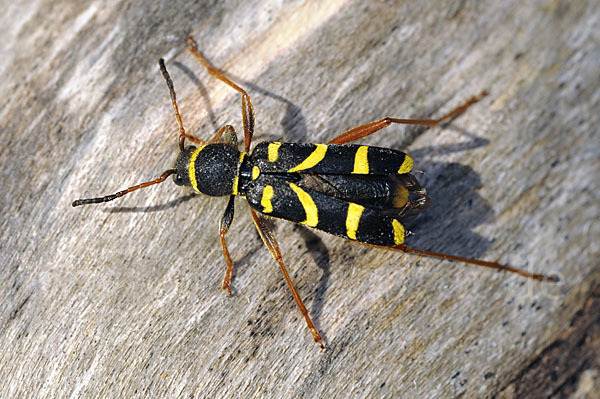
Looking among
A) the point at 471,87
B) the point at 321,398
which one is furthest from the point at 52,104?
the point at 471,87

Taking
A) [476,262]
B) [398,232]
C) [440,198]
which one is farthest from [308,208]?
[476,262]

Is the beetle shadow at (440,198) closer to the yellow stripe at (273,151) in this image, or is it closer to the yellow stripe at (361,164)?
the yellow stripe at (273,151)

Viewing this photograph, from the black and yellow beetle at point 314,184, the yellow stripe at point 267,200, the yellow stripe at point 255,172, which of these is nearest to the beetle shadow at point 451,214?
the black and yellow beetle at point 314,184

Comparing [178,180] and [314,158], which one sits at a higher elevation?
[178,180]

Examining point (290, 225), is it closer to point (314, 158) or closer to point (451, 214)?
point (314, 158)

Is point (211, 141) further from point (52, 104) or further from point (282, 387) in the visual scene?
point (282, 387)

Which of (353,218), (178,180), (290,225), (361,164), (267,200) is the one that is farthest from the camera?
(290,225)

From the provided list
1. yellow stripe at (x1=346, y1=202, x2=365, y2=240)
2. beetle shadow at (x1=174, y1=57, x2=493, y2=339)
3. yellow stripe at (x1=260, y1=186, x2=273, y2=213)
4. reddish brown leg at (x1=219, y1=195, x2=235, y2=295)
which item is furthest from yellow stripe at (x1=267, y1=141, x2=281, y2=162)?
yellow stripe at (x1=346, y1=202, x2=365, y2=240)
